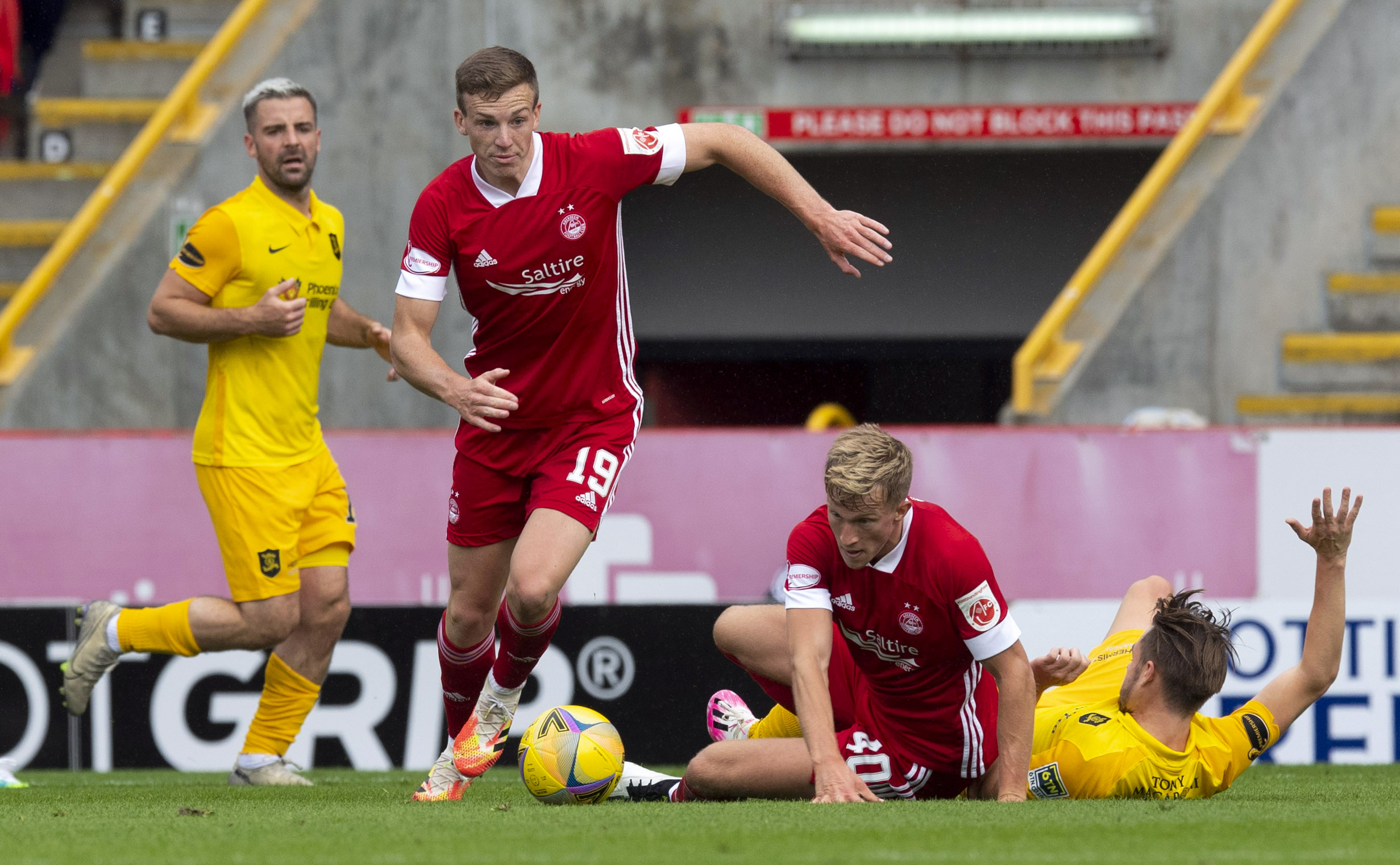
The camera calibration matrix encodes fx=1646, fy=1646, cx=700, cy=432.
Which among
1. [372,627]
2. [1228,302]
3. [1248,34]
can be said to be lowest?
[372,627]

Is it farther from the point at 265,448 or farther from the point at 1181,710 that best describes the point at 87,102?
the point at 1181,710

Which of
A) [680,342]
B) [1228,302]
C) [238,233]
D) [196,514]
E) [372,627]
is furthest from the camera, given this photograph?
[680,342]

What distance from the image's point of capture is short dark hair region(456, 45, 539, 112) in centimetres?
462

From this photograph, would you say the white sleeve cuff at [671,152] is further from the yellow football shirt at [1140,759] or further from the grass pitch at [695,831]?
the yellow football shirt at [1140,759]

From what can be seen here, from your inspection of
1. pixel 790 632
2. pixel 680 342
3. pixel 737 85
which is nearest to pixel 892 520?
pixel 790 632

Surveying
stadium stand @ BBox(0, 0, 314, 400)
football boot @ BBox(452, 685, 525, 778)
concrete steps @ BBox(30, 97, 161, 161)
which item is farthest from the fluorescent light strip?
football boot @ BBox(452, 685, 525, 778)

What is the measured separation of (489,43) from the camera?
1236 cm

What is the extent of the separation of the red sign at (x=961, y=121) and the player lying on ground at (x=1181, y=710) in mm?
8276

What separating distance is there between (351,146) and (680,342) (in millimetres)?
3823

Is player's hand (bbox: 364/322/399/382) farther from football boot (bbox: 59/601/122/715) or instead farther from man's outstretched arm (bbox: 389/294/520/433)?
football boot (bbox: 59/601/122/715)

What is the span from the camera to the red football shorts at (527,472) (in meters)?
4.84

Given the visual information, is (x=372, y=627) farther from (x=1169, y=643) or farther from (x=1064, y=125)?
(x=1064, y=125)

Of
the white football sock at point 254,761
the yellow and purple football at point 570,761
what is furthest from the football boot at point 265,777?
the yellow and purple football at point 570,761

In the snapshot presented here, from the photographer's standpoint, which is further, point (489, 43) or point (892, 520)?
point (489, 43)
